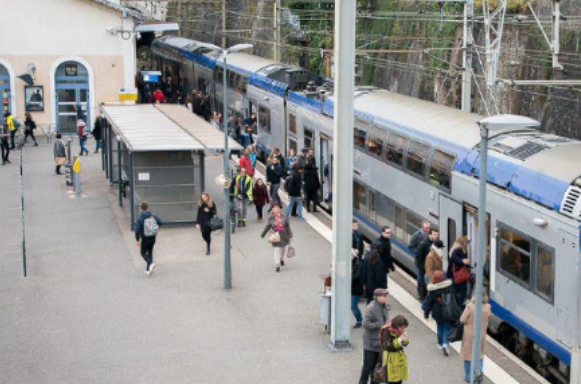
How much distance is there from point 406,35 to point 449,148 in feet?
80.8

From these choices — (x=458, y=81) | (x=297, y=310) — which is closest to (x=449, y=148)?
(x=297, y=310)

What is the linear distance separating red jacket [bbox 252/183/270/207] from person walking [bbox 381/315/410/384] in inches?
479

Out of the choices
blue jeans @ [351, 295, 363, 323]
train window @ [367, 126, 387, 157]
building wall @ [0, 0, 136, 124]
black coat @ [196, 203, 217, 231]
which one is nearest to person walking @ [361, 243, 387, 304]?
blue jeans @ [351, 295, 363, 323]

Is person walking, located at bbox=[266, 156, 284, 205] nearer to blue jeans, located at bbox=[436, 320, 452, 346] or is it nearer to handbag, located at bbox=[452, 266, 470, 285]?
handbag, located at bbox=[452, 266, 470, 285]

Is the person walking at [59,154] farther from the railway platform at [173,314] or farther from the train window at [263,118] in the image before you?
the railway platform at [173,314]

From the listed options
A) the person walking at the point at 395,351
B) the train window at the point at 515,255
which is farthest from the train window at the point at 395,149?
the person walking at the point at 395,351

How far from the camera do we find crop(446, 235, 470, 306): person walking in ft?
53.8

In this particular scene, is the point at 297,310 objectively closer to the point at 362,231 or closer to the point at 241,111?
the point at 362,231

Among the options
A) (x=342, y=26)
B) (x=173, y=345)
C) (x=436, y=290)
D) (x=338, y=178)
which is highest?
(x=342, y=26)

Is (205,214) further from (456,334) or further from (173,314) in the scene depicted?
(456,334)

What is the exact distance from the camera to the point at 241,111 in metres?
37.8

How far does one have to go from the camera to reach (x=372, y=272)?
55.4 ft

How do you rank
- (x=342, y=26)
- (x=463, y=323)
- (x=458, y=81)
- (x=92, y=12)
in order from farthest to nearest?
(x=92, y=12) → (x=458, y=81) → (x=342, y=26) → (x=463, y=323)

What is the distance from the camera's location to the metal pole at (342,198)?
15727 mm
